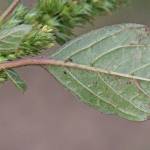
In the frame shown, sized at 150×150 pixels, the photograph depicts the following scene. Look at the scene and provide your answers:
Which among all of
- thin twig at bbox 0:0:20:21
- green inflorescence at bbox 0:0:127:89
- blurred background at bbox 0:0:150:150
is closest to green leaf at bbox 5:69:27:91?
green inflorescence at bbox 0:0:127:89

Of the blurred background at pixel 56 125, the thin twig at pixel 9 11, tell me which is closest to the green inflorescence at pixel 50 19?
the thin twig at pixel 9 11

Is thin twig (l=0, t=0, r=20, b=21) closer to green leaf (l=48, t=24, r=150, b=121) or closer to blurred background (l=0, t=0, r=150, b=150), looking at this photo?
green leaf (l=48, t=24, r=150, b=121)

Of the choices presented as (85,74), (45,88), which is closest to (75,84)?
(85,74)

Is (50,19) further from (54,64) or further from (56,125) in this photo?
(56,125)

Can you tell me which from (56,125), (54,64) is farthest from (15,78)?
(56,125)

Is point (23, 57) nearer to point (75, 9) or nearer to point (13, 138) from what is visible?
point (75, 9)

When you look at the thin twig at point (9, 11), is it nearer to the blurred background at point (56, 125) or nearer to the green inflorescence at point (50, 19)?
the green inflorescence at point (50, 19)

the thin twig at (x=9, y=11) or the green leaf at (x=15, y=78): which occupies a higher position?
the thin twig at (x=9, y=11)
